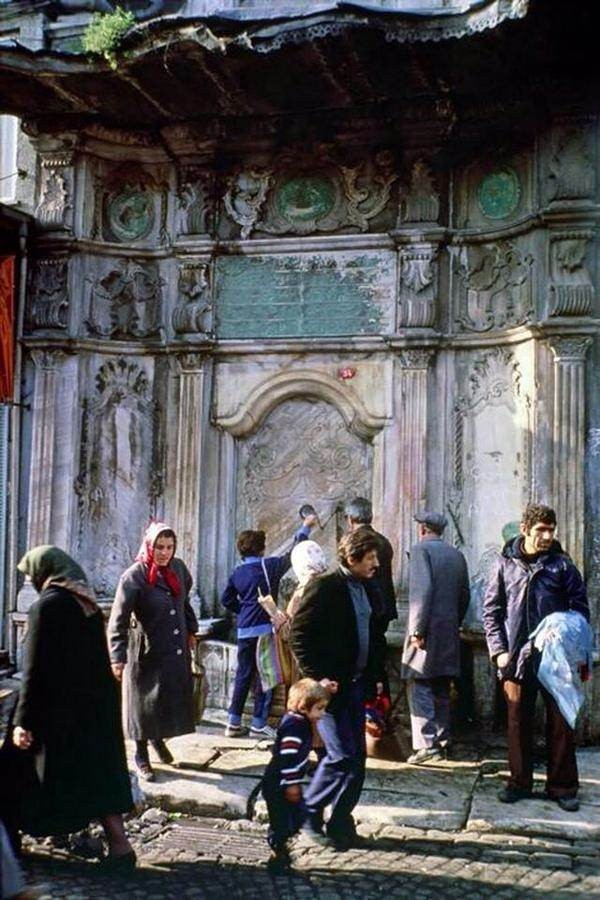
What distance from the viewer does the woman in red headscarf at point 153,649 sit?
20.4ft

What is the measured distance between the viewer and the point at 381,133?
8539mm

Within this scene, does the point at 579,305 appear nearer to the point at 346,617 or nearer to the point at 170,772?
the point at 346,617

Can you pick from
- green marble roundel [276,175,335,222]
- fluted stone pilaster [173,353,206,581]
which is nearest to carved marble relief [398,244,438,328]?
green marble roundel [276,175,335,222]

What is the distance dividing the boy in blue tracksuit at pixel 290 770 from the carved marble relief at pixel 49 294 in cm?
505

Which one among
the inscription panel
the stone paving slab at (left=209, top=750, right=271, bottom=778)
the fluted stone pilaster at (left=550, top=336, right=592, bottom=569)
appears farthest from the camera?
the inscription panel

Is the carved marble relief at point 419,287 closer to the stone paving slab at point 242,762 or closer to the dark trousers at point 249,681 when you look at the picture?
the dark trousers at point 249,681

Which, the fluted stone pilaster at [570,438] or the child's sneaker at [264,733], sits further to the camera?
the fluted stone pilaster at [570,438]

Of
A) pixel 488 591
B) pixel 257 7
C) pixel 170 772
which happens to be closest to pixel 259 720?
pixel 170 772

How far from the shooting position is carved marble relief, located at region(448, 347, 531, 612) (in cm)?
815

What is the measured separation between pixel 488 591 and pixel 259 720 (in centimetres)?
217

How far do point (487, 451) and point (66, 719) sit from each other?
4.63 meters

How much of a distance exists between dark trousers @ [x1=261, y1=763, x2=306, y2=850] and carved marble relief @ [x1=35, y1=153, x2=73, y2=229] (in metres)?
5.78

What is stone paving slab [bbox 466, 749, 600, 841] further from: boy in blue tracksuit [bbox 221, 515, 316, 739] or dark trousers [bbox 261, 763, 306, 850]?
boy in blue tracksuit [bbox 221, 515, 316, 739]

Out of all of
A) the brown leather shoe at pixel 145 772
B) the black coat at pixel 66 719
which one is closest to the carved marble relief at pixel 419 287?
the brown leather shoe at pixel 145 772
